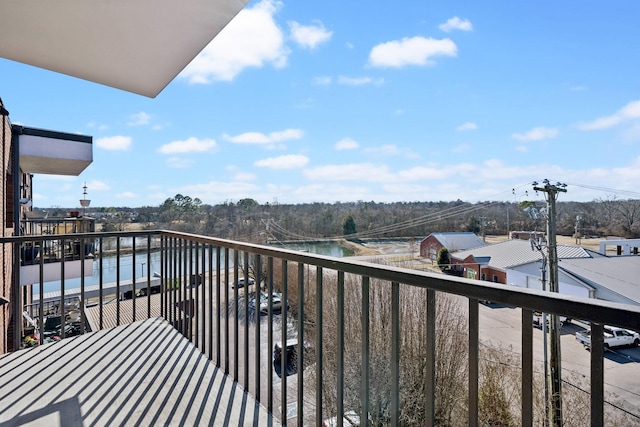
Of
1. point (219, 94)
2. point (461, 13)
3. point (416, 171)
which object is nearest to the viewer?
point (461, 13)

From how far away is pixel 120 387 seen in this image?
73.5 inches

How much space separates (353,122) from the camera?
23.7 m

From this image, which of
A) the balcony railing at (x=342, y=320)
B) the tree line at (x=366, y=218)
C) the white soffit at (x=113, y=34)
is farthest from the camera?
the tree line at (x=366, y=218)

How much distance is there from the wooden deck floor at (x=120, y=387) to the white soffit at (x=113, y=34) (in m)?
2.14

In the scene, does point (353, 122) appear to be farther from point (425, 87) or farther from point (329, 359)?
point (329, 359)

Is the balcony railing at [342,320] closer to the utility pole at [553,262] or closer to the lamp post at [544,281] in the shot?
the lamp post at [544,281]

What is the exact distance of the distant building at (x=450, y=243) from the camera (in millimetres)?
16109

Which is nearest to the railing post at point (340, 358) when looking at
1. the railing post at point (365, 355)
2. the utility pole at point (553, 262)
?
the railing post at point (365, 355)

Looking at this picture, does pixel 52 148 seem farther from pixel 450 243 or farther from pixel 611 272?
pixel 450 243

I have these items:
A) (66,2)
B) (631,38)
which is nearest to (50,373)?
(66,2)

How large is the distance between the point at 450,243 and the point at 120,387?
53.8 ft

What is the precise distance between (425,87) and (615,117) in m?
10.1

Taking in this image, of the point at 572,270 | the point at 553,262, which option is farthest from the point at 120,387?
the point at 572,270

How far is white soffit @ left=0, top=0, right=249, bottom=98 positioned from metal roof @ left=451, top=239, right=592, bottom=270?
8.13 metres
